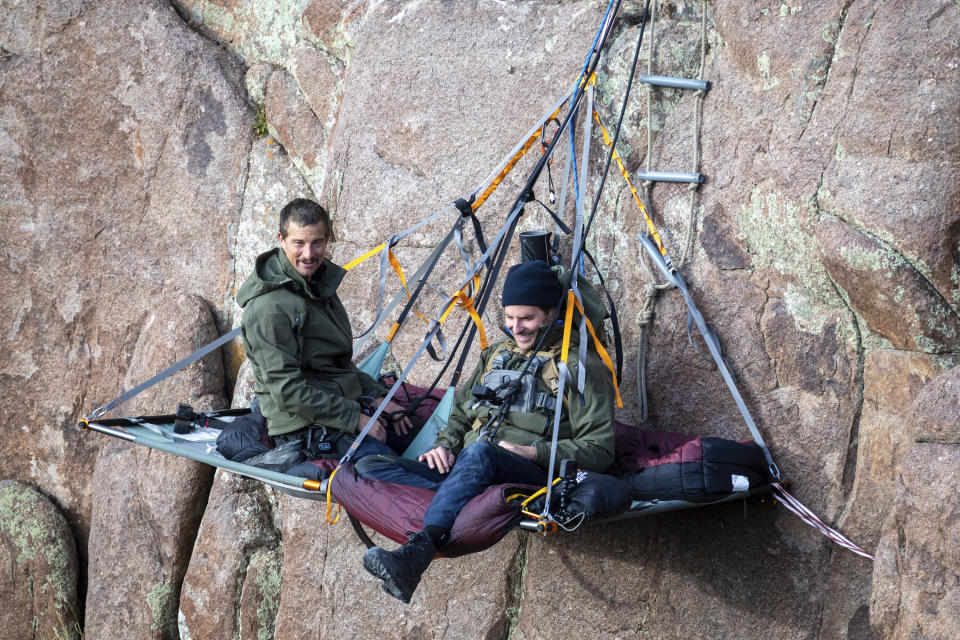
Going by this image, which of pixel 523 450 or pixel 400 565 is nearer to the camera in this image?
pixel 400 565

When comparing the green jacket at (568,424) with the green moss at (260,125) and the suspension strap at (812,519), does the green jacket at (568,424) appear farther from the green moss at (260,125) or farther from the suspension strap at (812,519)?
the green moss at (260,125)

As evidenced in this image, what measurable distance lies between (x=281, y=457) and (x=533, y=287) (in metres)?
1.18

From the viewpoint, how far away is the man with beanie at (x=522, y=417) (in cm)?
365

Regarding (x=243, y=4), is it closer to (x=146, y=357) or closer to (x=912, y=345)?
(x=146, y=357)

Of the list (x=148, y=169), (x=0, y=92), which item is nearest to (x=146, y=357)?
(x=148, y=169)

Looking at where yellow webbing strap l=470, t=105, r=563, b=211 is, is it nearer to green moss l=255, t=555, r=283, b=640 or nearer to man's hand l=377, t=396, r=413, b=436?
man's hand l=377, t=396, r=413, b=436

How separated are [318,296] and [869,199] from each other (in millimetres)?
2211

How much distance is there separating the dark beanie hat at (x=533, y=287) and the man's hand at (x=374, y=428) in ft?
2.48

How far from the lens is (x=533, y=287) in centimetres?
390

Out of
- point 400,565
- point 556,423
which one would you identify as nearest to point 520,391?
point 556,423

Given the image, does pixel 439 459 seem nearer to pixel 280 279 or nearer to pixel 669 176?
pixel 280 279

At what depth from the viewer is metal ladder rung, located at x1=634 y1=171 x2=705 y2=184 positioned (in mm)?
4543

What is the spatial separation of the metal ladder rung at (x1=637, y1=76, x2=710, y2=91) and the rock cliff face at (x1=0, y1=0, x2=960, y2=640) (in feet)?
0.18

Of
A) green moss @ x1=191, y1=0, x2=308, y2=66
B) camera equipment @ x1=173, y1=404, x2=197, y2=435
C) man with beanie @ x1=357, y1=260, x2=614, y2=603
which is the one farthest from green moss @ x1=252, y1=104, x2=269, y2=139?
man with beanie @ x1=357, y1=260, x2=614, y2=603
